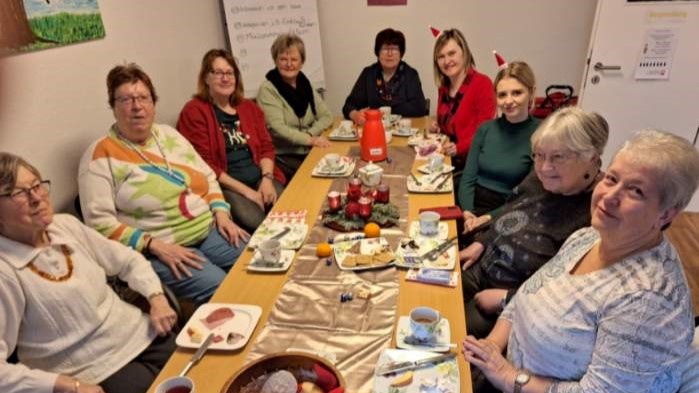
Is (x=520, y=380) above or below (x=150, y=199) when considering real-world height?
below

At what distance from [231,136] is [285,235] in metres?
1.05

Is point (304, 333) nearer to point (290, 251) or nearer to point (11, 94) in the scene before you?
point (290, 251)

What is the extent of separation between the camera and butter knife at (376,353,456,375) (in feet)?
3.43

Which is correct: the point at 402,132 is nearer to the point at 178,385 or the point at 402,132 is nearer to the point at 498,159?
the point at 498,159

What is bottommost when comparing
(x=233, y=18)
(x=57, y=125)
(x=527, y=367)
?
(x=527, y=367)

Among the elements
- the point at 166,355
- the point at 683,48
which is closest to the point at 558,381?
the point at 166,355

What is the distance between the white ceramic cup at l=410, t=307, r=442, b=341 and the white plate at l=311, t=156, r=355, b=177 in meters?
1.09

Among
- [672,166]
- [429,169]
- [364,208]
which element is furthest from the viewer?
[429,169]

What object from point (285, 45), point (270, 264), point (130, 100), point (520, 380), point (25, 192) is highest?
point (285, 45)

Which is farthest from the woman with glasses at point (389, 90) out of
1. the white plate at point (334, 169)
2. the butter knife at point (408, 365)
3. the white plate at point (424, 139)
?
the butter knife at point (408, 365)

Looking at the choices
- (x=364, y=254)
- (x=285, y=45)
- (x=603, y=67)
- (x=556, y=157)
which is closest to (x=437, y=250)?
(x=364, y=254)

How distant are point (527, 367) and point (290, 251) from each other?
803 mm

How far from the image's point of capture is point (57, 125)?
1832mm

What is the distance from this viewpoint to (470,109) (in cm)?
258
